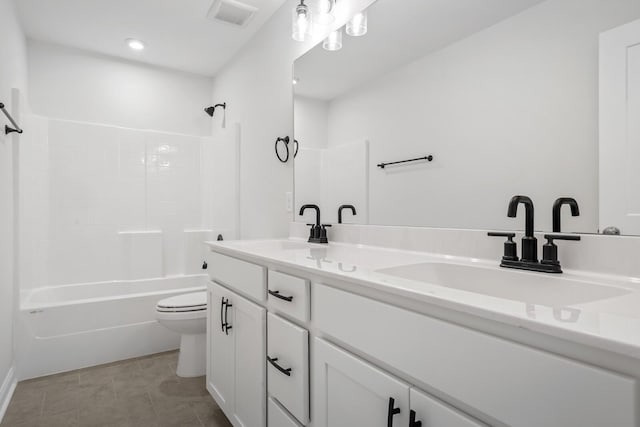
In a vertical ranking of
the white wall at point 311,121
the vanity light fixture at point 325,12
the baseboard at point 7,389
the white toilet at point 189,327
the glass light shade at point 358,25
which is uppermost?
the vanity light fixture at point 325,12

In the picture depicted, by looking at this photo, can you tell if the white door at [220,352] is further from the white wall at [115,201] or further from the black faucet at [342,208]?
the white wall at [115,201]

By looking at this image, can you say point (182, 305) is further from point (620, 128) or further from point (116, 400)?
point (620, 128)

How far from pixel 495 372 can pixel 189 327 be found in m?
2.13

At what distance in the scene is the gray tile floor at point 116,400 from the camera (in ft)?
5.99

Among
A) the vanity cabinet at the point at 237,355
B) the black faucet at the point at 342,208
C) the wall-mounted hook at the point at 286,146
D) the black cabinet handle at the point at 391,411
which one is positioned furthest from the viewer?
the wall-mounted hook at the point at 286,146

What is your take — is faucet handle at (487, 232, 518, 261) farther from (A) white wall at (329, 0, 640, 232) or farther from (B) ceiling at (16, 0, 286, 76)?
(B) ceiling at (16, 0, 286, 76)

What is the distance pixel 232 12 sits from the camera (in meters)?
2.38

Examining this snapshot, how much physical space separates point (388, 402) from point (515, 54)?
3.49 feet

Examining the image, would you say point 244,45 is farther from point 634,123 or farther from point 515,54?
point 634,123

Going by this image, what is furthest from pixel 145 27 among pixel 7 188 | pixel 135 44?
pixel 7 188

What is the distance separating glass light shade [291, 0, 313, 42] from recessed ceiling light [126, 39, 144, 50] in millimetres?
1628

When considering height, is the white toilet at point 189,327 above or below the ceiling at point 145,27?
below

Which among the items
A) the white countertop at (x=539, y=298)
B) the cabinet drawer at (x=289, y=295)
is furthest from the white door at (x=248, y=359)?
the white countertop at (x=539, y=298)

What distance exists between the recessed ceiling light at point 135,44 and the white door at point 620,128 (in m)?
3.03
